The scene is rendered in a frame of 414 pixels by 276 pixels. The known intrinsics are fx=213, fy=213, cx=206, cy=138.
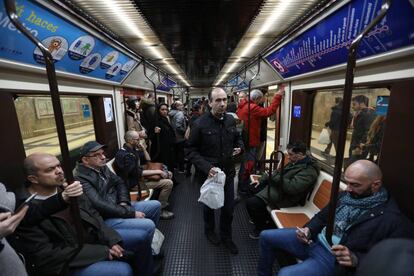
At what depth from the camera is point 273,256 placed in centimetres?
230

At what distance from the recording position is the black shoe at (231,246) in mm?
2912

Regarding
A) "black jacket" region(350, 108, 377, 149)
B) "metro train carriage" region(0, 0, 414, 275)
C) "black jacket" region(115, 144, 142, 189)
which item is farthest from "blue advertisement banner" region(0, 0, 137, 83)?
"black jacket" region(350, 108, 377, 149)

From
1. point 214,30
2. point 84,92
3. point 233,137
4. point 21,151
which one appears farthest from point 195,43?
point 21,151

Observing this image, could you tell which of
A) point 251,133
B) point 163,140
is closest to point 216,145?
point 251,133

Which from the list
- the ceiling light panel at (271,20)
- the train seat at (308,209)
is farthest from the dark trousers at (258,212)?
the ceiling light panel at (271,20)

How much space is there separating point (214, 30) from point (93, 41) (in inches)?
69.3

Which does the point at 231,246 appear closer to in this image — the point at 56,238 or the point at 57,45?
the point at 56,238

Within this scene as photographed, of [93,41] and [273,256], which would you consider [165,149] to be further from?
[273,256]

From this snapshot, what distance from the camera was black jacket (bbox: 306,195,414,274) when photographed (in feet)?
5.28

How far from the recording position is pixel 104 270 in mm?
→ 1861

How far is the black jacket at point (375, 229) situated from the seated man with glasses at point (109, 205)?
1858 mm

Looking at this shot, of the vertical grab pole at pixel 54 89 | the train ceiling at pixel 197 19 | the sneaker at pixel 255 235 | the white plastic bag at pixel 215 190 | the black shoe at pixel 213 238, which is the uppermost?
the train ceiling at pixel 197 19

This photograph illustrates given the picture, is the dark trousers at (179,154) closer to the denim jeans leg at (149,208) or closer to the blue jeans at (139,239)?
the denim jeans leg at (149,208)

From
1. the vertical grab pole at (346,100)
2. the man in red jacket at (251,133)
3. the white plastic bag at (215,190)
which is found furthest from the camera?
the man in red jacket at (251,133)
